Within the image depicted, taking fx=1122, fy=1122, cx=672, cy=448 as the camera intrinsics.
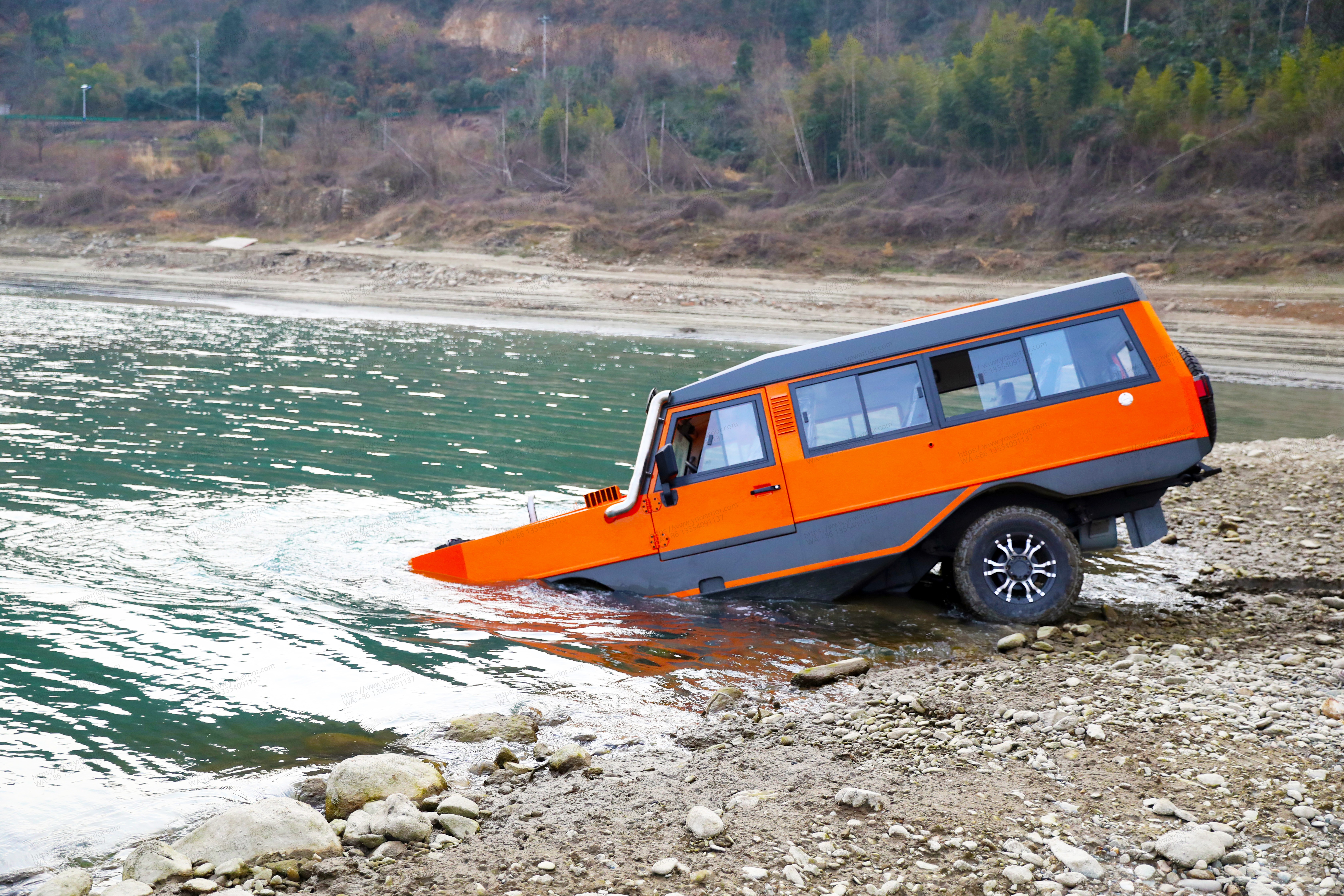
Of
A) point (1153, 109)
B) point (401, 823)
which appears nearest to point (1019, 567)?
point (401, 823)

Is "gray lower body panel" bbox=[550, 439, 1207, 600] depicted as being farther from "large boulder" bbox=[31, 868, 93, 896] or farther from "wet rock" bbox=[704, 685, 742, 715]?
"large boulder" bbox=[31, 868, 93, 896]

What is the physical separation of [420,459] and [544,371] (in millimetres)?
10455

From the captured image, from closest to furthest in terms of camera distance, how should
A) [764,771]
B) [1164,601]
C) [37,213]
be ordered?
[764,771] → [1164,601] → [37,213]

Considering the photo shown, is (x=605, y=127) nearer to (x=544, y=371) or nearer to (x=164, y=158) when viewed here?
(x=164, y=158)

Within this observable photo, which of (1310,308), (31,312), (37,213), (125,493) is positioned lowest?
(1310,308)

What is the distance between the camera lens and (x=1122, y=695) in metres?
6.85

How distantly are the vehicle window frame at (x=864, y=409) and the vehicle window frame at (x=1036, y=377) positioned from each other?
0.11 feet

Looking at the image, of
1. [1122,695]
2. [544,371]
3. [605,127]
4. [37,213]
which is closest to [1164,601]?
[1122,695]

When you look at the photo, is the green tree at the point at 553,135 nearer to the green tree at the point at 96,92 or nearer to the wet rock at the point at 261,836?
the green tree at the point at 96,92

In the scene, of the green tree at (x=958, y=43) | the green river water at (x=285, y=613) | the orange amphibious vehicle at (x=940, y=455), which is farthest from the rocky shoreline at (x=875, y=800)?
the green tree at (x=958, y=43)

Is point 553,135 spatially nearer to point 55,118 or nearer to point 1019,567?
point 55,118

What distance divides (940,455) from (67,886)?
6.49 m

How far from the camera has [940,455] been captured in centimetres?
893

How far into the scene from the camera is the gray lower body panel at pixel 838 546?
340 inches
